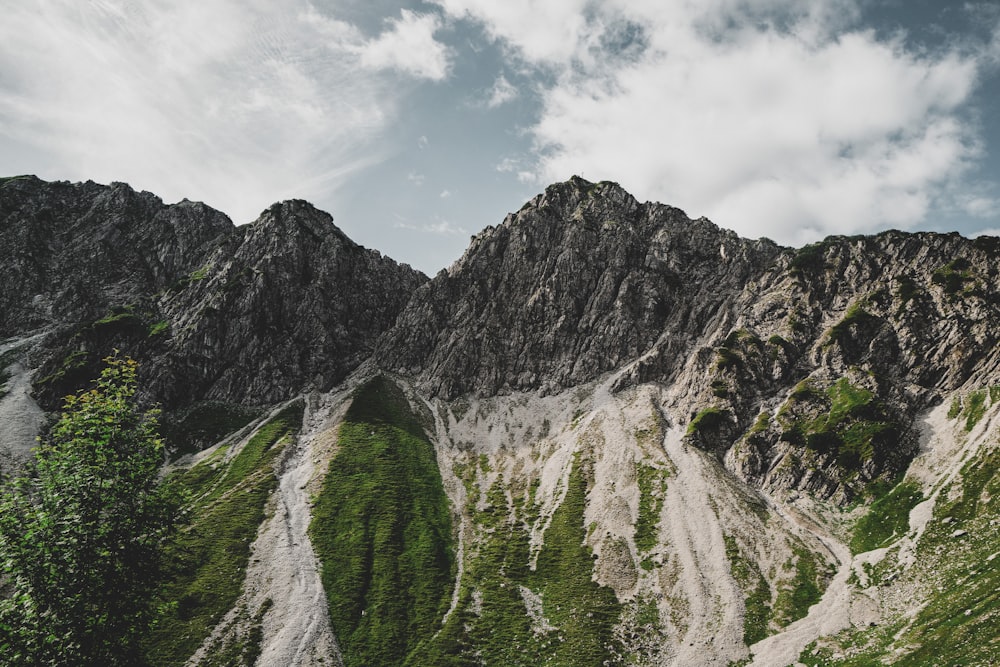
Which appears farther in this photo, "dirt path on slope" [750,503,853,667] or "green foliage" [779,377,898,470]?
"green foliage" [779,377,898,470]

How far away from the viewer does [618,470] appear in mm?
119500

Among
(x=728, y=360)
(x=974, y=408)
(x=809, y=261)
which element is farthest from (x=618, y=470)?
(x=809, y=261)

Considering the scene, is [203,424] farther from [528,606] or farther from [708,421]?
[708,421]

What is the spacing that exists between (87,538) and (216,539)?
Answer: 308 feet

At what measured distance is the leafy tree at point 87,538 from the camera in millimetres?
18359

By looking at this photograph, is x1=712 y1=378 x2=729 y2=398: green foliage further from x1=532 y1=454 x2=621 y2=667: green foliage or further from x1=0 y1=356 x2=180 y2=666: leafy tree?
x1=0 y1=356 x2=180 y2=666: leafy tree

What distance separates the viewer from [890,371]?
12050 cm

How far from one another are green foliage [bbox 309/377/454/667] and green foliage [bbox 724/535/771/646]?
46.4m

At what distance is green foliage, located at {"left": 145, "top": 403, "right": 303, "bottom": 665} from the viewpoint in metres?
73.7

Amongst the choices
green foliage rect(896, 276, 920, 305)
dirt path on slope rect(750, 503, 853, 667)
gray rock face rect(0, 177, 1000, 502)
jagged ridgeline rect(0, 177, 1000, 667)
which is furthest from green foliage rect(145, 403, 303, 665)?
green foliage rect(896, 276, 920, 305)

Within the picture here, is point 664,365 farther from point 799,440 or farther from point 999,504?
point 999,504

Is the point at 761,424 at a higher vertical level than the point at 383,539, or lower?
higher

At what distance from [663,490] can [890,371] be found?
6146cm

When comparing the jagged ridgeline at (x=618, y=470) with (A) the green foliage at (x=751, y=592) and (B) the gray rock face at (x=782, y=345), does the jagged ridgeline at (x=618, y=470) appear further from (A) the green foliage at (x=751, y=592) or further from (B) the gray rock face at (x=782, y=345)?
(B) the gray rock face at (x=782, y=345)
